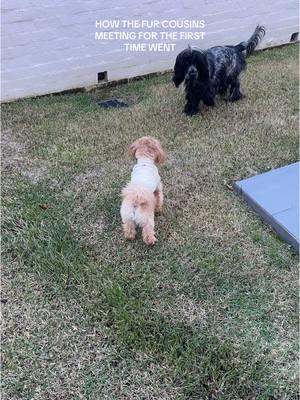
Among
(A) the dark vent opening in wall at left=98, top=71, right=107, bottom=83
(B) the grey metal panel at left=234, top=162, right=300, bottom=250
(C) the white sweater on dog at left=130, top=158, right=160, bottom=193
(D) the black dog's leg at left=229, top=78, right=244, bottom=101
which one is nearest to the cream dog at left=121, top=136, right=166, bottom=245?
(C) the white sweater on dog at left=130, top=158, right=160, bottom=193

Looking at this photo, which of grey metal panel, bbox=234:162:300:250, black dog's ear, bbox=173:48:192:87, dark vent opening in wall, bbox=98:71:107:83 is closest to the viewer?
grey metal panel, bbox=234:162:300:250

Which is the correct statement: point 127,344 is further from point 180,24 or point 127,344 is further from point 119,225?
point 180,24

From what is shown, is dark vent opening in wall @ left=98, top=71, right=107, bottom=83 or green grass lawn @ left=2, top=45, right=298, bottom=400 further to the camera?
dark vent opening in wall @ left=98, top=71, right=107, bottom=83

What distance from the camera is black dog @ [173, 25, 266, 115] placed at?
4168 mm

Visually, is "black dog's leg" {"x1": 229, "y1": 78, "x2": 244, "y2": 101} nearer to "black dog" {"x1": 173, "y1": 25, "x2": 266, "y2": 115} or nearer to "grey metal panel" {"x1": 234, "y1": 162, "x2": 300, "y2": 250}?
"black dog" {"x1": 173, "y1": 25, "x2": 266, "y2": 115}

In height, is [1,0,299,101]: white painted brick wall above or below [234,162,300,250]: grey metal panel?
above

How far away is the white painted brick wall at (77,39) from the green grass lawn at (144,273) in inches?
35.5

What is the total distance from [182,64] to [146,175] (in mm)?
1887

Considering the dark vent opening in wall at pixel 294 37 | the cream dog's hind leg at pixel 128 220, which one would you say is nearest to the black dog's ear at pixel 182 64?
the cream dog's hind leg at pixel 128 220

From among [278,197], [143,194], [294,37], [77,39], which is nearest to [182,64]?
[77,39]

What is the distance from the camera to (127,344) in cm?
226

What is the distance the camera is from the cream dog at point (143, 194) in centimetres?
266

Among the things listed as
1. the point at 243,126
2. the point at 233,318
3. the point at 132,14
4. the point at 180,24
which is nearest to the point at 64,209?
the point at 233,318

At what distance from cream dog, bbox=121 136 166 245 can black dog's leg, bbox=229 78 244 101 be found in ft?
6.93
